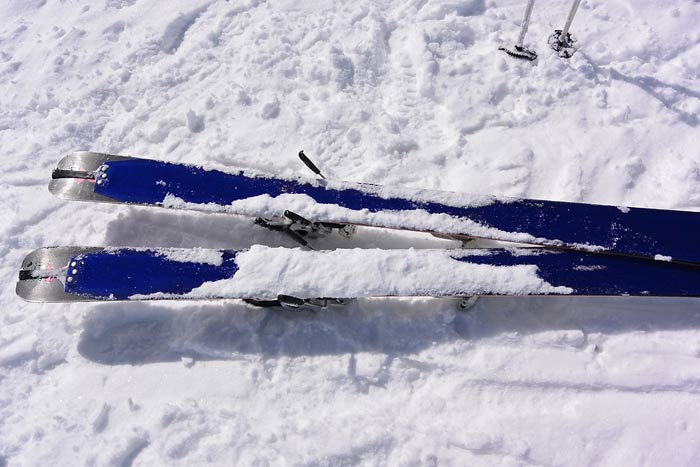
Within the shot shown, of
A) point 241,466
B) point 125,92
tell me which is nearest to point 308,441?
point 241,466

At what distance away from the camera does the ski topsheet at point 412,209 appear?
2.39m

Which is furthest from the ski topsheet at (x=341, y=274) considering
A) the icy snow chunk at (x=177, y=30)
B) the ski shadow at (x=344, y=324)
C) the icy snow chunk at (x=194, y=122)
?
the icy snow chunk at (x=177, y=30)

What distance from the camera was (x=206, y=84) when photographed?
3.26 m

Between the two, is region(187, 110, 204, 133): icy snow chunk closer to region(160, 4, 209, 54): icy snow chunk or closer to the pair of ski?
the pair of ski

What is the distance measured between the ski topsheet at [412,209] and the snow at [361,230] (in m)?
0.24

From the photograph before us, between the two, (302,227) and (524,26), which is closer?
(302,227)

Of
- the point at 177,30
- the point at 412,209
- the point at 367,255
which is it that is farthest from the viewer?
the point at 177,30

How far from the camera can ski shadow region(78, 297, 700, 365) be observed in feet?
7.66

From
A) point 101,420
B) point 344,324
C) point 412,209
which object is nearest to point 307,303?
point 344,324

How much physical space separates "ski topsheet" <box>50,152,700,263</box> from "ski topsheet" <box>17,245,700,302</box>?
10 cm

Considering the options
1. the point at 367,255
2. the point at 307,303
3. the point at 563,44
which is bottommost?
the point at 307,303

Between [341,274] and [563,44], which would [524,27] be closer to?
[563,44]

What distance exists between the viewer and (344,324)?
2.39 meters

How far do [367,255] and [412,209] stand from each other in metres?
0.39
